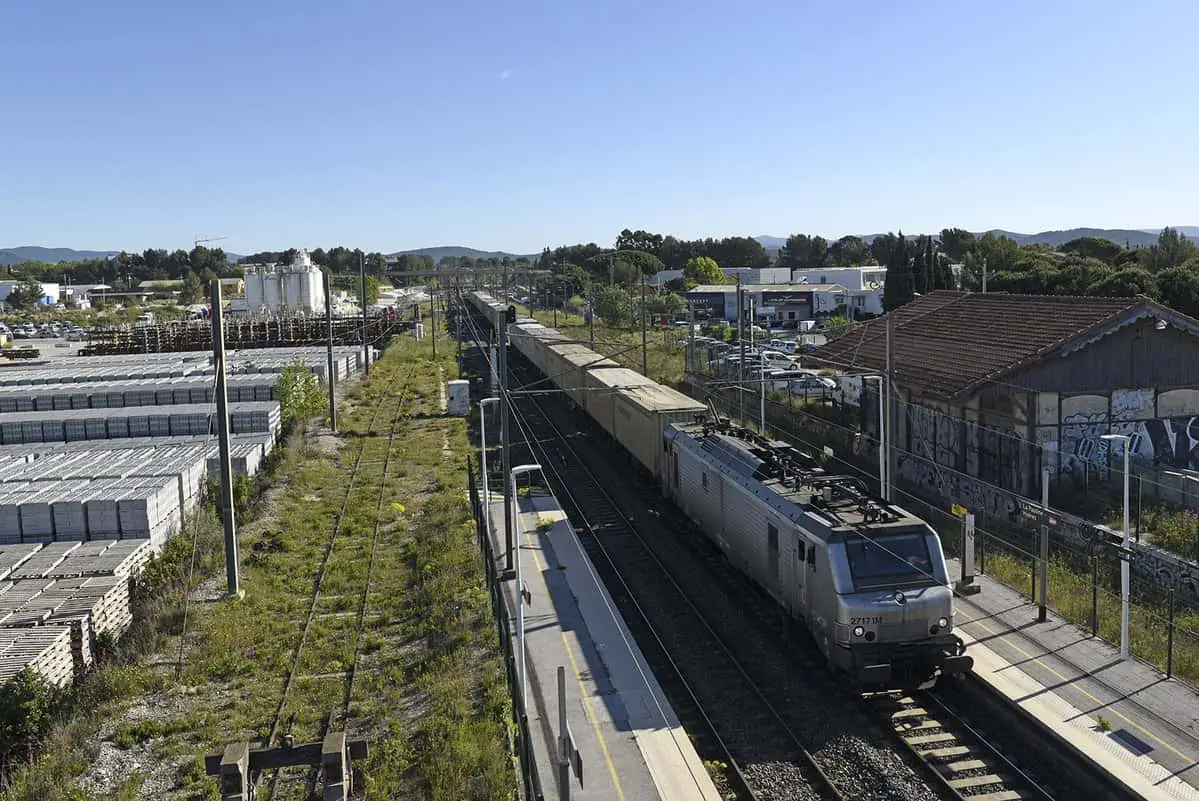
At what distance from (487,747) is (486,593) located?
730 centimetres

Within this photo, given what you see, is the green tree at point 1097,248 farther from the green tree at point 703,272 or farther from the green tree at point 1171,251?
the green tree at point 703,272

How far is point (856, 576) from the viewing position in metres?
14.8

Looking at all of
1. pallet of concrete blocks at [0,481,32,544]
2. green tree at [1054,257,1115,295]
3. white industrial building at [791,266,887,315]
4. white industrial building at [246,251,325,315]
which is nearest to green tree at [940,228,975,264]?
white industrial building at [791,266,887,315]

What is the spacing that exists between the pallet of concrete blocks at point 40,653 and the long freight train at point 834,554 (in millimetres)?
9520

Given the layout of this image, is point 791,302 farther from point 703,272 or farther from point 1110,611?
point 1110,611

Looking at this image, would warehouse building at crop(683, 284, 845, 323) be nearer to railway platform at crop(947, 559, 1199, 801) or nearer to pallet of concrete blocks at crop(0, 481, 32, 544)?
pallet of concrete blocks at crop(0, 481, 32, 544)

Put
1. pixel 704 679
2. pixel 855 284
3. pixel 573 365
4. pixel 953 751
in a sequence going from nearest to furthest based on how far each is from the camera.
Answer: pixel 953 751 → pixel 704 679 → pixel 573 365 → pixel 855 284

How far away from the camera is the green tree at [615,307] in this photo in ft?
246

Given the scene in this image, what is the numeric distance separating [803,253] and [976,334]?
147m

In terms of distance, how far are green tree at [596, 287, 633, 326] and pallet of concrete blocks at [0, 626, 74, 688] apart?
199ft

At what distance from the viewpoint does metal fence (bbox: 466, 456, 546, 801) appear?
12.6 metres

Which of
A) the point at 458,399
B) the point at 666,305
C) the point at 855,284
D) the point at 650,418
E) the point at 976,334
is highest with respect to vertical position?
the point at 855,284

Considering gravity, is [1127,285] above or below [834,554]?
above

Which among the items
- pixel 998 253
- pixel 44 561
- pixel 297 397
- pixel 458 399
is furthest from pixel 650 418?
pixel 998 253
